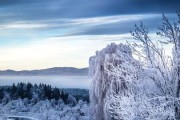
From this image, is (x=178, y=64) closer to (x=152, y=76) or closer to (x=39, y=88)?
(x=152, y=76)

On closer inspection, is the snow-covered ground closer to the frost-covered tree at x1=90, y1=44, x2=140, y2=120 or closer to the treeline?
the treeline

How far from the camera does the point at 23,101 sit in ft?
203

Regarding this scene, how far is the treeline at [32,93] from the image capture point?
2566 inches

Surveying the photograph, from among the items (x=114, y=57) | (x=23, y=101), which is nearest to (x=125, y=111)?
(x=114, y=57)

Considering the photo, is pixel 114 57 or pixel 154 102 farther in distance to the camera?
pixel 114 57

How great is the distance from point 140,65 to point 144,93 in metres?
1.26

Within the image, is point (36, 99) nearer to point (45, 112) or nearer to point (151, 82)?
point (45, 112)

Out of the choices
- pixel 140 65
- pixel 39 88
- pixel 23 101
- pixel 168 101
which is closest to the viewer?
pixel 168 101

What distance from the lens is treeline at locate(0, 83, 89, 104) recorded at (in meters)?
65.2

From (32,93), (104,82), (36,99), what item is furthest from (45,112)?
(32,93)

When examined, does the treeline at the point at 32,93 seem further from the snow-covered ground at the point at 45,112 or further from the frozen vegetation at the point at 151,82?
the frozen vegetation at the point at 151,82

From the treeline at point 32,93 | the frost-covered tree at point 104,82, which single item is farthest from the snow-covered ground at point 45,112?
the frost-covered tree at point 104,82

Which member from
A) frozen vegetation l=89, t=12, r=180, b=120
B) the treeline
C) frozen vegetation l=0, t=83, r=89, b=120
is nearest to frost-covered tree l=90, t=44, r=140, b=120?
frozen vegetation l=89, t=12, r=180, b=120

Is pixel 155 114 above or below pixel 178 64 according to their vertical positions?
below
